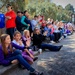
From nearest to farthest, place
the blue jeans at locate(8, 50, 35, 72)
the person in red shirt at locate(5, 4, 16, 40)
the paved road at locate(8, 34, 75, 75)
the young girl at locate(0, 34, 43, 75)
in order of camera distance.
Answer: the blue jeans at locate(8, 50, 35, 72) → the young girl at locate(0, 34, 43, 75) → the paved road at locate(8, 34, 75, 75) → the person in red shirt at locate(5, 4, 16, 40)

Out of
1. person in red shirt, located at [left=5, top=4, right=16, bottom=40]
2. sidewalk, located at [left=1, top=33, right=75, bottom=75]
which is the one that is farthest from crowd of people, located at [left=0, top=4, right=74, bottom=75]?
sidewalk, located at [left=1, top=33, right=75, bottom=75]

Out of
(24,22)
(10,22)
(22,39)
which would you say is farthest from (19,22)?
(22,39)

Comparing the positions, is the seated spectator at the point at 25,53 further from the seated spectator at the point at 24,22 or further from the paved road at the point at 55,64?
the seated spectator at the point at 24,22

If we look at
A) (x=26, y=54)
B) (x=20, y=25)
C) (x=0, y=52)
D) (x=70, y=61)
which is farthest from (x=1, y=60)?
(x=20, y=25)

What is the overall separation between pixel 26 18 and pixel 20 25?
63 cm

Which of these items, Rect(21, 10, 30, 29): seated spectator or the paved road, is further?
Rect(21, 10, 30, 29): seated spectator

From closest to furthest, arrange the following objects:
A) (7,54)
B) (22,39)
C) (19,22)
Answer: (7,54) → (22,39) → (19,22)

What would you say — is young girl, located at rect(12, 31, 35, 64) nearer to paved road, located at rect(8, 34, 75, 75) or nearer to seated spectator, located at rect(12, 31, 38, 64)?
seated spectator, located at rect(12, 31, 38, 64)

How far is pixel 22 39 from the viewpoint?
930 centimetres

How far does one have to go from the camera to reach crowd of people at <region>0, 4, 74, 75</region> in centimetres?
709

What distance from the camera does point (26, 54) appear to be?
8.01 meters

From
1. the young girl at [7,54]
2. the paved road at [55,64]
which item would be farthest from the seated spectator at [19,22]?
the young girl at [7,54]

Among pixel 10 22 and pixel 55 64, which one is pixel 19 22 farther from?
pixel 55 64

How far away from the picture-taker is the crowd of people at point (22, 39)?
709cm
